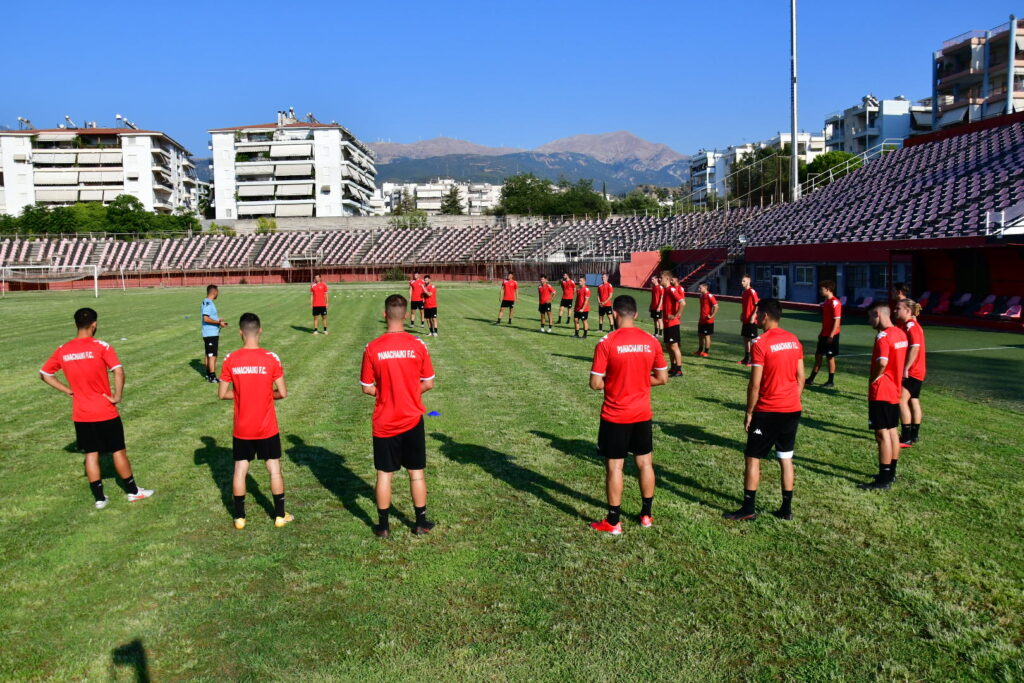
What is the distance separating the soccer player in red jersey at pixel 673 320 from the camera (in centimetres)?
1521

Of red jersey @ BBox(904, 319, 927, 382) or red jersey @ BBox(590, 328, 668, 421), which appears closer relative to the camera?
red jersey @ BBox(590, 328, 668, 421)

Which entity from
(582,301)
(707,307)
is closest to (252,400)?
(707,307)

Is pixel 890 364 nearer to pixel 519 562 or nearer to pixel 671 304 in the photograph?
pixel 519 562

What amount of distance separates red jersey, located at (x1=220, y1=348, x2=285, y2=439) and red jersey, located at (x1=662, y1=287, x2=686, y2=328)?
1065cm

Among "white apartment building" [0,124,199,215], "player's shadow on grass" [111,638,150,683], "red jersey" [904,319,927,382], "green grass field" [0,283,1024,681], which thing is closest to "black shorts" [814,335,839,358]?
"green grass field" [0,283,1024,681]

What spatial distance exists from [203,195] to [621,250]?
324 ft

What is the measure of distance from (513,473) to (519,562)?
2471 millimetres

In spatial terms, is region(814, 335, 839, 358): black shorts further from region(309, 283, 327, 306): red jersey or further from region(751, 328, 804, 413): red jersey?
region(309, 283, 327, 306): red jersey

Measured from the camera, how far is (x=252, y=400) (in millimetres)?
6605

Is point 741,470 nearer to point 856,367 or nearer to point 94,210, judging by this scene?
point 856,367

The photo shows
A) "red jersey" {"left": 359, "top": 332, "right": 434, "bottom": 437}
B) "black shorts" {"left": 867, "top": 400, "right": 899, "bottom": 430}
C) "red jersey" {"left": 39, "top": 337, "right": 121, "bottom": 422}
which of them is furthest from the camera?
"black shorts" {"left": 867, "top": 400, "right": 899, "bottom": 430}

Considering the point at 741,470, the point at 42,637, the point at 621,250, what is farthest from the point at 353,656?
the point at 621,250

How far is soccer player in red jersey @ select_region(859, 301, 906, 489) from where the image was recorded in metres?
7.71

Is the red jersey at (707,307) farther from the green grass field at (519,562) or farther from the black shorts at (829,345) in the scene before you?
the green grass field at (519,562)
